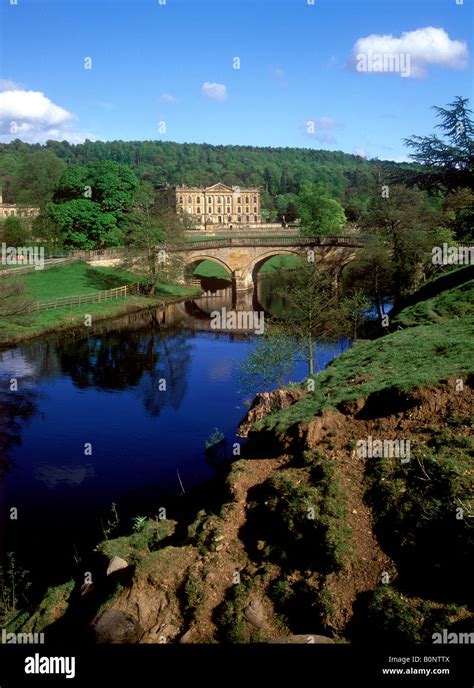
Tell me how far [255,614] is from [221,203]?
14070cm

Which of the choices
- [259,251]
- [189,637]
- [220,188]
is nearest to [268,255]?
[259,251]

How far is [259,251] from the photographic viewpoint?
249ft

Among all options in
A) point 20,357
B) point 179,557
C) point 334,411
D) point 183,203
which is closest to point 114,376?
point 20,357

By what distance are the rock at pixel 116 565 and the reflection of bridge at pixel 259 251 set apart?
58114 millimetres

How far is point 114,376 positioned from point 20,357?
7829 mm

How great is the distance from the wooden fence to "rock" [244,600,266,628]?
41517 mm

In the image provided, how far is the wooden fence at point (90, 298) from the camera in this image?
173ft

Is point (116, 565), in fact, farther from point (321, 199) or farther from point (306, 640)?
point (321, 199)

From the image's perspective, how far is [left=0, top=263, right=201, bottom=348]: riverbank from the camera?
4691cm

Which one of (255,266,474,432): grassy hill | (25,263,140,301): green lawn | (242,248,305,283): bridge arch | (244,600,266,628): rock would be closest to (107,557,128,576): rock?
(244,600,266,628): rock

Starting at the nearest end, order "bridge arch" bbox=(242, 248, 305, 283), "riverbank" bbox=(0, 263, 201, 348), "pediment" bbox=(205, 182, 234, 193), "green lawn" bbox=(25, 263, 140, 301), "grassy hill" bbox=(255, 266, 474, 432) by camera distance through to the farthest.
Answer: "grassy hill" bbox=(255, 266, 474, 432) → "riverbank" bbox=(0, 263, 201, 348) → "green lawn" bbox=(25, 263, 140, 301) → "bridge arch" bbox=(242, 248, 305, 283) → "pediment" bbox=(205, 182, 234, 193)

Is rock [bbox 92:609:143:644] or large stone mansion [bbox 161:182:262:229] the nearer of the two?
rock [bbox 92:609:143:644]

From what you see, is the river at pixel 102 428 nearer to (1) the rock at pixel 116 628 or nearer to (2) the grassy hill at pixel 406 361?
(1) the rock at pixel 116 628

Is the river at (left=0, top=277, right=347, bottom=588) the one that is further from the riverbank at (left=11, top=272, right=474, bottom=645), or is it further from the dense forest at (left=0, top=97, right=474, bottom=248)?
the dense forest at (left=0, top=97, right=474, bottom=248)
